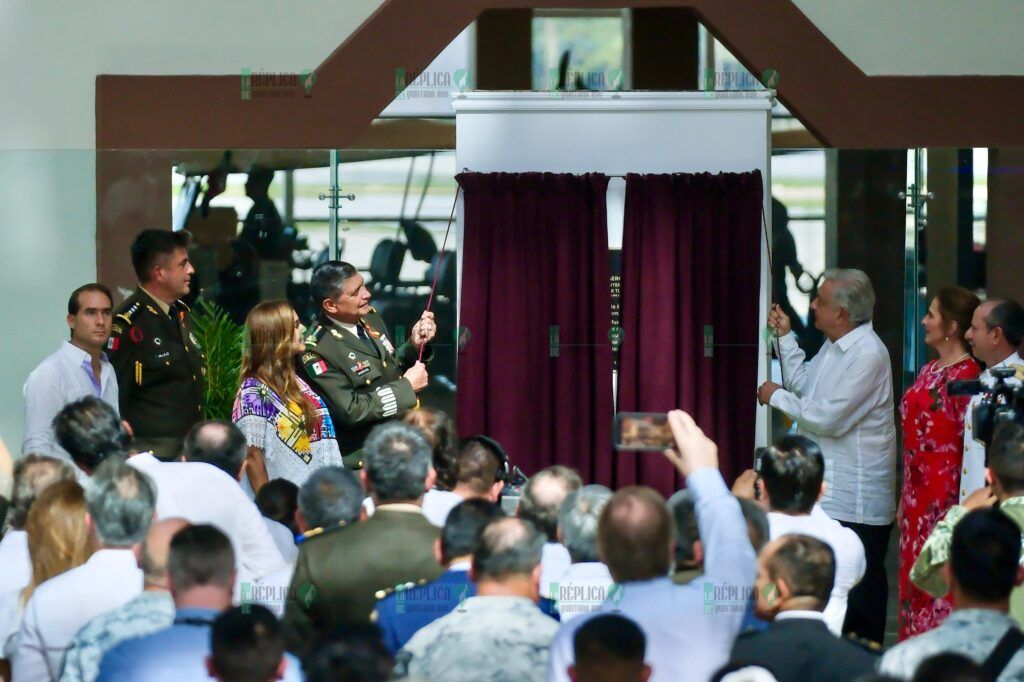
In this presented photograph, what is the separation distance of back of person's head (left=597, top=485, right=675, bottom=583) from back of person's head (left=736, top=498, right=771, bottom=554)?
0.37 m

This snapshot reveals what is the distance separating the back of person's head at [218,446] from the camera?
393 cm

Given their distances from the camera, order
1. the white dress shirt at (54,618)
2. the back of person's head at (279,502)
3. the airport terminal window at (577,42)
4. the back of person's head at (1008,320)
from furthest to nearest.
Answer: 1. the airport terminal window at (577,42)
2. the back of person's head at (1008,320)
3. the back of person's head at (279,502)
4. the white dress shirt at (54,618)

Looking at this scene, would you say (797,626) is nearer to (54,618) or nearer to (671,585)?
(671,585)

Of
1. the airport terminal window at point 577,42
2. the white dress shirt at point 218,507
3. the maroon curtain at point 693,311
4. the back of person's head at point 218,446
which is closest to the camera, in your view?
the white dress shirt at point 218,507

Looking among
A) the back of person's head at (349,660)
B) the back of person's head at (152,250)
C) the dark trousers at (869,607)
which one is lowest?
the dark trousers at (869,607)

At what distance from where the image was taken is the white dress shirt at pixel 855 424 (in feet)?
16.1

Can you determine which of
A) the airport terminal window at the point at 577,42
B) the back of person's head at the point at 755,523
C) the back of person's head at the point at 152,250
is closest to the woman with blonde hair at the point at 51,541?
the back of person's head at the point at 755,523

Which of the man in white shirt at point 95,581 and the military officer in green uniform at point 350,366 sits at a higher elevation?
the military officer in green uniform at point 350,366

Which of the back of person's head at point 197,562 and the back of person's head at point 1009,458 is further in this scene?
the back of person's head at point 1009,458

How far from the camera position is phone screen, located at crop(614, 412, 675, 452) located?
3107mm

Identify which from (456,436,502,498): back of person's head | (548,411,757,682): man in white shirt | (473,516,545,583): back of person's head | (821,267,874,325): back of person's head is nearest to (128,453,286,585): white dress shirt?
(456,436,502,498): back of person's head

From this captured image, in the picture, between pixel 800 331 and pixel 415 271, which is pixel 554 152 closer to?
pixel 415 271

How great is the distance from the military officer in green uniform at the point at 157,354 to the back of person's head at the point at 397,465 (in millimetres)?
1591

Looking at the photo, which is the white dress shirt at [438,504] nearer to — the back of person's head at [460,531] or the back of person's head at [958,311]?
the back of person's head at [460,531]
